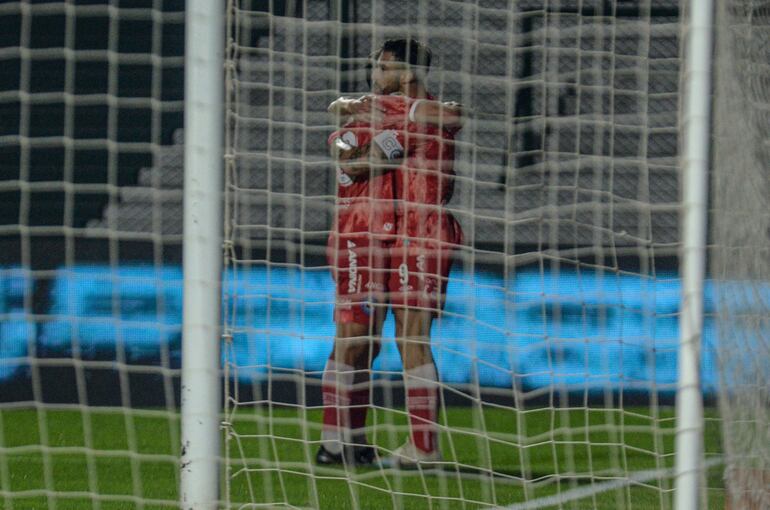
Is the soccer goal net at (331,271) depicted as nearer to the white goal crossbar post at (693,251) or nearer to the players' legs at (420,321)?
the players' legs at (420,321)

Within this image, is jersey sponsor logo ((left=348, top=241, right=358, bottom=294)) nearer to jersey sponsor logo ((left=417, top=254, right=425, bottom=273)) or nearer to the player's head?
jersey sponsor logo ((left=417, top=254, right=425, bottom=273))

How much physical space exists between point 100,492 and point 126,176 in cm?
387

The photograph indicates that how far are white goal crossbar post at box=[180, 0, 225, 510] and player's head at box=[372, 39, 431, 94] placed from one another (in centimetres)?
119

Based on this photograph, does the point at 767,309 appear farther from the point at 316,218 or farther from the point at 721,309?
the point at 316,218

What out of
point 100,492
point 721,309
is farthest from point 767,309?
point 100,492

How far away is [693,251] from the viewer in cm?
254

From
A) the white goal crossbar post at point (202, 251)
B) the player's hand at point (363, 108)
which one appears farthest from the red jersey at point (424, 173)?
the white goal crossbar post at point (202, 251)

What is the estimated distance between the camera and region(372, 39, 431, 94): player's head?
160 inches

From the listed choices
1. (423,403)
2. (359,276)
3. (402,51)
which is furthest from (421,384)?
(402,51)

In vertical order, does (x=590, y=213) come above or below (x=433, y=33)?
below

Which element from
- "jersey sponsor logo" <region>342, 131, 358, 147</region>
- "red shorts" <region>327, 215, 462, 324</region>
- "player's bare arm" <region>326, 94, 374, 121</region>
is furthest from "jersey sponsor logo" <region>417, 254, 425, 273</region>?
"player's bare arm" <region>326, 94, 374, 121</region>

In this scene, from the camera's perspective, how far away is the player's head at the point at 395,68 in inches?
160

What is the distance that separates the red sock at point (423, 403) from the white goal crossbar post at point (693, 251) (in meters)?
1.67

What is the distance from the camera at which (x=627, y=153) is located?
741cm
